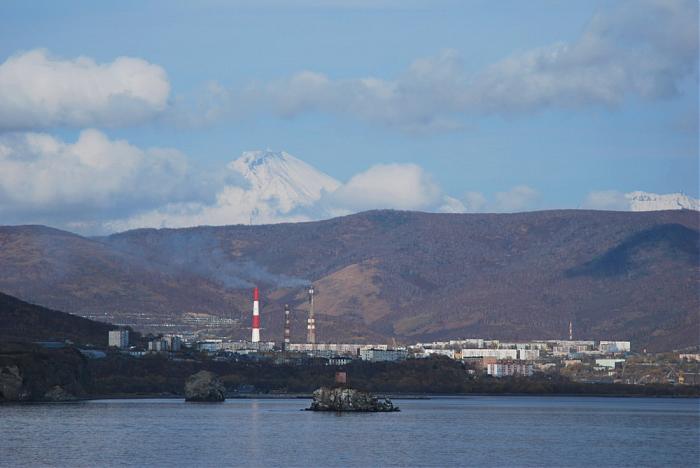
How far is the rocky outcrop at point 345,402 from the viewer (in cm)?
16850

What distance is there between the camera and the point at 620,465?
4050 inches

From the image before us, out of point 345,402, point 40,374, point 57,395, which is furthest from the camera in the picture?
point 57,395

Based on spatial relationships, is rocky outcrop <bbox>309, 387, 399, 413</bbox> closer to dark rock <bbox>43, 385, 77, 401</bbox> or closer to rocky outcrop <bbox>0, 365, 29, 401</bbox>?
dark rock <bbox>43, 385, 77, 401</bbox>

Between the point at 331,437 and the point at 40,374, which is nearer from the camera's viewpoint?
the point at 331,437

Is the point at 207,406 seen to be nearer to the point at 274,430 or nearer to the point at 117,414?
the point at 117,414

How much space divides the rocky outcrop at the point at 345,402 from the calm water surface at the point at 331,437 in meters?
3.26

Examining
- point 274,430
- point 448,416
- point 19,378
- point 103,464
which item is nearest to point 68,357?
point 19,378

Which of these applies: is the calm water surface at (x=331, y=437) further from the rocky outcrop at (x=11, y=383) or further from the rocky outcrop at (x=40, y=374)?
the rocky outcrop at (x=40, y=374)

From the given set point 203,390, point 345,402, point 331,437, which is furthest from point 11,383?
point 331,437

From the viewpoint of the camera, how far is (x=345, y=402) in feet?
553

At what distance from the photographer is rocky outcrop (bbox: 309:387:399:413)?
168500 mm

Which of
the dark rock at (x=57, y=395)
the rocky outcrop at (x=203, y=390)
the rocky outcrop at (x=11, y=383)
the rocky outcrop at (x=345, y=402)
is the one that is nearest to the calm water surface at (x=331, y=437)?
the rocky outcrop at (x=345, y=402)

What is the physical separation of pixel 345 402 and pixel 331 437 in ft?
145

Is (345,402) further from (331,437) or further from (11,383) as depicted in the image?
(331,437)
